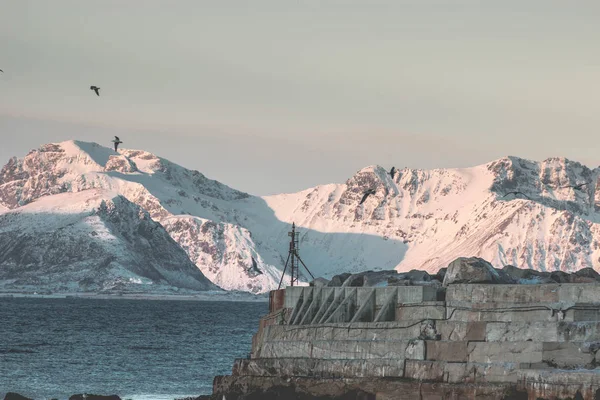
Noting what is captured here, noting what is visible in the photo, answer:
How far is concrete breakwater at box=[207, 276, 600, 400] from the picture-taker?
1331 inches

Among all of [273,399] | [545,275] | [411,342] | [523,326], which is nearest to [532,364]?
[523,326]

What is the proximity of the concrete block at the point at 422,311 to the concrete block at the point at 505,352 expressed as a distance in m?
2.49

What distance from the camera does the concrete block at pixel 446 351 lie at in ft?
117

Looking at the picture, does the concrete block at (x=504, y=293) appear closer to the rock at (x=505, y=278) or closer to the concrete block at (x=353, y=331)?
Answer: the concrete block at (x=353, y=331)

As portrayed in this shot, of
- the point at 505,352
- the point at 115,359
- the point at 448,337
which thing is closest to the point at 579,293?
the point at 505,352

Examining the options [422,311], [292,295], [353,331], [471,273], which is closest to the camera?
[422,311]

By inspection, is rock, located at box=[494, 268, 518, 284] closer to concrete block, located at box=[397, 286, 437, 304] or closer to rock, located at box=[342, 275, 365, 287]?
concrete block, located at box=[397, 286, 437, 304]

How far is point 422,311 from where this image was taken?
3850cm

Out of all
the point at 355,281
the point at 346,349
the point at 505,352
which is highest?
the point at 355,281

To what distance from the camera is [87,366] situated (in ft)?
327

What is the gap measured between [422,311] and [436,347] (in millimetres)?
2519

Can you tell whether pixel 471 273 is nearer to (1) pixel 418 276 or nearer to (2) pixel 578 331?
(2) pixel 578 331

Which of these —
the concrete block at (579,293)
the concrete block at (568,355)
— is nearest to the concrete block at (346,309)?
the concrete block at (579,293)

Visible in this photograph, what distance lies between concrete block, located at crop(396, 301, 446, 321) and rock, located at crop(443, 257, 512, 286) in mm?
1448
